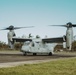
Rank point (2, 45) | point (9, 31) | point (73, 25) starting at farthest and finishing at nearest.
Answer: point (2, 45)
point (9, 31)
point (73, 25)

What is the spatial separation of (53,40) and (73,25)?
6529 mm

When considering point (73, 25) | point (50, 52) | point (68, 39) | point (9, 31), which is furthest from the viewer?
point (9, 31)

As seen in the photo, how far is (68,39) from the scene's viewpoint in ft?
146

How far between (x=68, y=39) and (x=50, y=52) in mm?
7216

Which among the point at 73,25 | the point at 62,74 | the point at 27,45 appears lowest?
the point at 62,74

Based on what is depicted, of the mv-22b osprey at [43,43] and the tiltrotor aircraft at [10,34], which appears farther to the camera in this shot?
the tiltrotor aircraft at [10,34]

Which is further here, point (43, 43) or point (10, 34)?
point (10, 34)

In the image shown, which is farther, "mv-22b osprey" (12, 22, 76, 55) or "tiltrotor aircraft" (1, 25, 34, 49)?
"tiltrotor aircraft" (1, 25, 34, 49)

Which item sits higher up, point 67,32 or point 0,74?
point 67,32

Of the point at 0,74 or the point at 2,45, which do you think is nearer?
the point at 0,74

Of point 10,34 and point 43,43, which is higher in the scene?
point 10,34

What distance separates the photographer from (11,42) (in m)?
53.2

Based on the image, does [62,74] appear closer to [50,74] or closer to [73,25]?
[50,74]

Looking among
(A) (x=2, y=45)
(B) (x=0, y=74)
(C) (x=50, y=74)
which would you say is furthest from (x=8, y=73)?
(A) (x=2, y=45)
